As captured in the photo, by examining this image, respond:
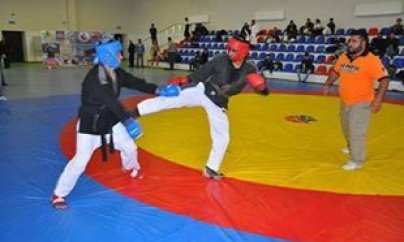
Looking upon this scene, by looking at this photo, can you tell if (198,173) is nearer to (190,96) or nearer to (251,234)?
(190,96)

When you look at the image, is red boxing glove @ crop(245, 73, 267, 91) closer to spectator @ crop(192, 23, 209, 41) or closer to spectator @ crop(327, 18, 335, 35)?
spectator @ crop(327, 18, 335, 35)

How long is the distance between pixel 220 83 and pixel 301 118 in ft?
14.2

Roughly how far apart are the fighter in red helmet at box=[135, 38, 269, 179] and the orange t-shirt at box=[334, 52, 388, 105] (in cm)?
122

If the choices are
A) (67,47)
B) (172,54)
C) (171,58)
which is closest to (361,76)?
(171,58)

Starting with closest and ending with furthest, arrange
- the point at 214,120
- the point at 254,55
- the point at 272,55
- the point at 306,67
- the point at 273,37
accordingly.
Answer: the point at 214,120
the point at 306,67
the point at 272,55
the point at 254,55
the point at 273,37

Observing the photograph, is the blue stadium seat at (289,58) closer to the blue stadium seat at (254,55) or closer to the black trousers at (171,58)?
the blue stadium seat at (254,55)

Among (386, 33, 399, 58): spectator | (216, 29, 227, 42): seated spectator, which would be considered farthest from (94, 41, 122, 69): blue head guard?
(216, 29, 227, 42): seated spectator

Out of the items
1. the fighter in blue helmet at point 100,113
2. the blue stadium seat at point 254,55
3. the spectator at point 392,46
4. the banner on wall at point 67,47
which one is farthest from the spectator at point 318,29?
the fighter in blue helmet at point 100,113

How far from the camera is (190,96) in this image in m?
4.87

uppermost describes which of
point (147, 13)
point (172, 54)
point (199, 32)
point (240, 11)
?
point (147, 13)

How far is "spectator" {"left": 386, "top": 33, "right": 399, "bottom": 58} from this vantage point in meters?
15.3

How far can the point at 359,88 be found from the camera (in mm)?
4926

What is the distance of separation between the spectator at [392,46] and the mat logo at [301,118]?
28.4ft

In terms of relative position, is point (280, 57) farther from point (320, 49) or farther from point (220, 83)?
point (220, 83)
